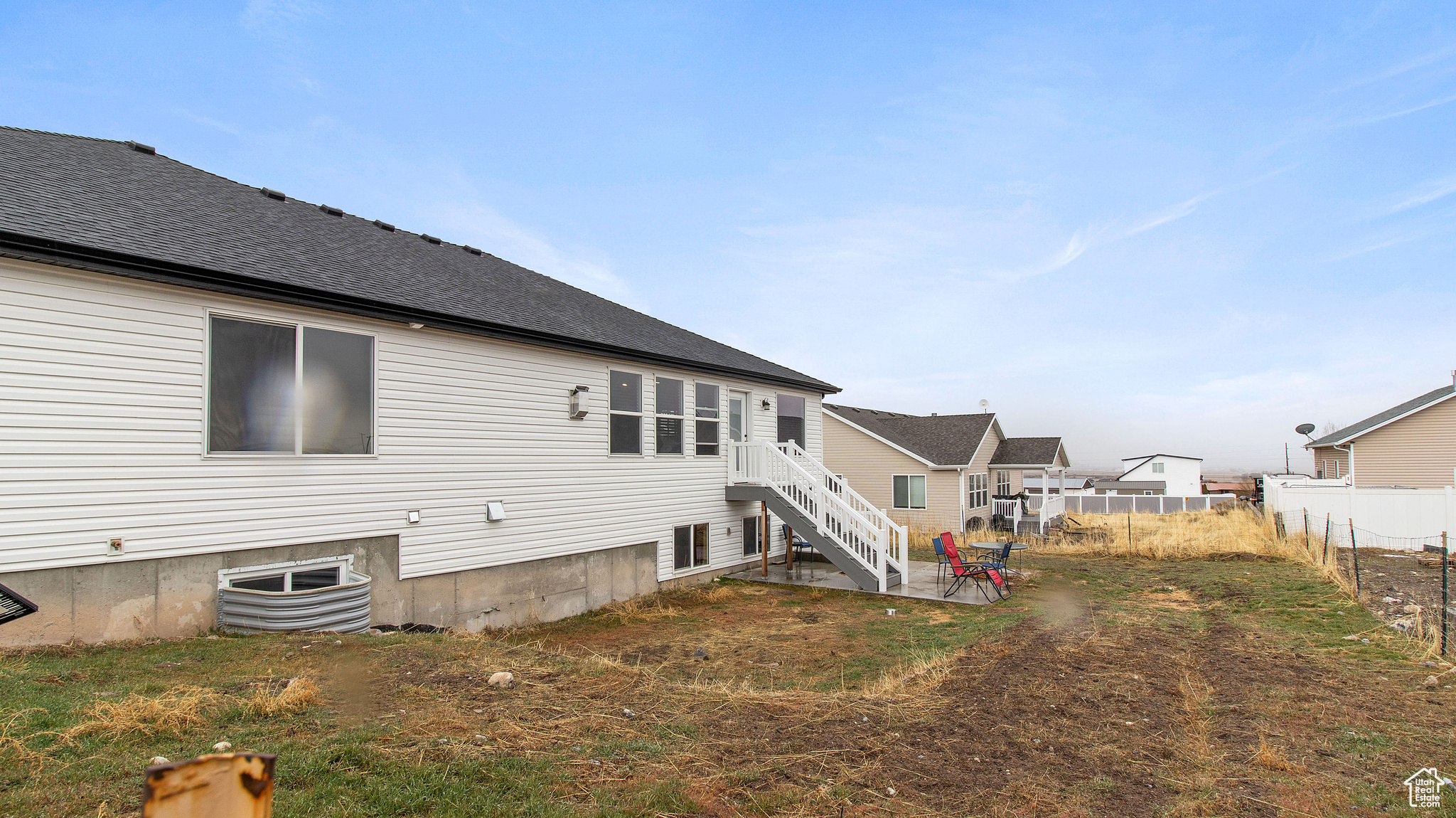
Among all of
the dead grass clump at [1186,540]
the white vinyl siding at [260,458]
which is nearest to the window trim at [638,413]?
the white vinyl siding at [260,458]

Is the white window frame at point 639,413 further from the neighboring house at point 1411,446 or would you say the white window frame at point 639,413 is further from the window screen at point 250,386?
the neighboring house at point 1411,446

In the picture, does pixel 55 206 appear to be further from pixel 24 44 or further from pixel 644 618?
pixel 644 618

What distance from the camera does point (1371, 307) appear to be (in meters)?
20.9

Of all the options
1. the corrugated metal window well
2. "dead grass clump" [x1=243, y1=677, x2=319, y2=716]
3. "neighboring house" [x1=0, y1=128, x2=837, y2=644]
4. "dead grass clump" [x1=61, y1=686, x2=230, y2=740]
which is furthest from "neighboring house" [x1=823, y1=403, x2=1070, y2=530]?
"dead grass clump" [x1=61, y1=686, x2=230, y2=740]

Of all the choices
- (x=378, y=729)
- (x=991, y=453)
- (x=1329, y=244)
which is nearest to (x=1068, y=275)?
(x=1329, y=244)

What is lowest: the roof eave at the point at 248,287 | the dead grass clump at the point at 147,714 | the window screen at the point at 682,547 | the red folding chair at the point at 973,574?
the red folding chair at the point at 973,574

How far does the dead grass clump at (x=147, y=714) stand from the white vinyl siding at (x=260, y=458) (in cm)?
309

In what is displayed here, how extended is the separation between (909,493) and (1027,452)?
8.09m

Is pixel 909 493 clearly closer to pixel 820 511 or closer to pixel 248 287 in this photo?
pixel 820 511

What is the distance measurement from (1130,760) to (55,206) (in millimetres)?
11142

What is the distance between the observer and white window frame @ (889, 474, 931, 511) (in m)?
27.3

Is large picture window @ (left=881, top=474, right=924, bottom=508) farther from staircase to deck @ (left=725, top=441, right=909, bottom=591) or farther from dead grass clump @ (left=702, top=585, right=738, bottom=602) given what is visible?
dead grass clump @ (left=702, top=585, right=738, bottom=602)

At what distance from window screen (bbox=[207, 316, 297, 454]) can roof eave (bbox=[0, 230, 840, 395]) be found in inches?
15.8

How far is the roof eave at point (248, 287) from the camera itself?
20.8 feet
